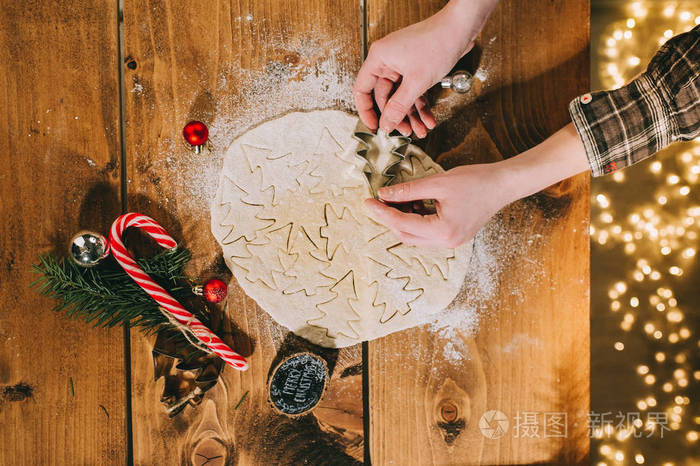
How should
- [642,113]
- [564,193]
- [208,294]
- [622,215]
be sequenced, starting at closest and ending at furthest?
[642,113] → [208,294] → [564,193] → [622,215]

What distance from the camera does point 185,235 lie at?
4.10 ft

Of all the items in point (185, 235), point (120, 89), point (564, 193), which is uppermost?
point (120, 89)

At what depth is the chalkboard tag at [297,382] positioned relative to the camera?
A: 1.25m

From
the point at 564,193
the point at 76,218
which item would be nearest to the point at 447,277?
the point at 564,193

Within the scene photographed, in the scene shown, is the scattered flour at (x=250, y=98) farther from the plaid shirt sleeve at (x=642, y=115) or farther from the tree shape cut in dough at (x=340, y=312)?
the plaid shirt sleeve at (x=642, y=115)

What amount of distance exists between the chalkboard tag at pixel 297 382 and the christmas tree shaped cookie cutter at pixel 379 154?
1.84 feet

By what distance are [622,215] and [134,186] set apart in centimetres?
196

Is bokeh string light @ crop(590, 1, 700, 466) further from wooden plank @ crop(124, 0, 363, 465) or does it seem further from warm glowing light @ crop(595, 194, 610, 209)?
wooden plank @ crop(124, 0, 363, 465)

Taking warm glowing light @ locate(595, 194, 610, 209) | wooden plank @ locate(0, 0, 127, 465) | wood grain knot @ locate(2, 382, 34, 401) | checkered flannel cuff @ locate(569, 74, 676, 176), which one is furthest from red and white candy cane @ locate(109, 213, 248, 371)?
warm glowing light @ locate(595, 194, 610, 209)

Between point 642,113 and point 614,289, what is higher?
point 642,113

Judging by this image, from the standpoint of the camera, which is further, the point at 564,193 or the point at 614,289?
the point at 614,289

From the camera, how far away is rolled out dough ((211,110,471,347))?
1231 millimetres

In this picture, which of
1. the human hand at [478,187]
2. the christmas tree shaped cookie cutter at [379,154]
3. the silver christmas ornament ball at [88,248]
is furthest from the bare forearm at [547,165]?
the silver christmas ornament ball at [88,248]

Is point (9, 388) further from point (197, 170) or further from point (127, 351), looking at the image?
point (197, 170)
